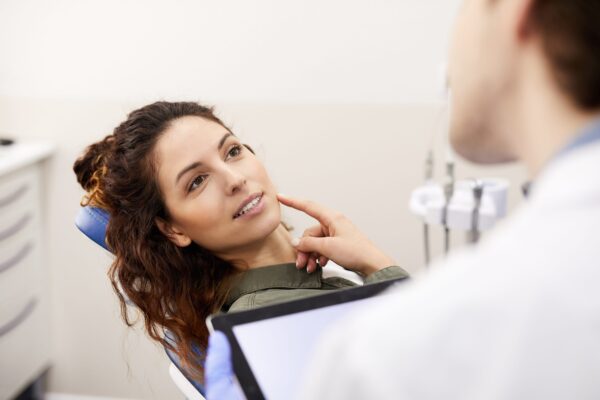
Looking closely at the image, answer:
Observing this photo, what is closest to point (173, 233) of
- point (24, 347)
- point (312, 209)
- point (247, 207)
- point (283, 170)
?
point (247, 207)

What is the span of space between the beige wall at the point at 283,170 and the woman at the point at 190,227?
0.72m

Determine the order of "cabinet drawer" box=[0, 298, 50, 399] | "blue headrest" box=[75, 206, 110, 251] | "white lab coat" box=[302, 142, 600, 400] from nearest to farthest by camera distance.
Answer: "white lab coat" box=[302, 142, 600, 400] < "blue headrest" box=[75, 206, 110, 251] < "cabinet drawer" box=[0, 298, 50, 399]

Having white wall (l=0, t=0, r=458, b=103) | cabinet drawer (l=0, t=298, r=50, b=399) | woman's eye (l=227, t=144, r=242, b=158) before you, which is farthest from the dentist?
cabinet drawer (l=0, t=298, r=50, b=399)

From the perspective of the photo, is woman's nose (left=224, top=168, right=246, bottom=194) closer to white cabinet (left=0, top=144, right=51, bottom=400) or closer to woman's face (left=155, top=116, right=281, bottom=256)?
woman's face (left=155, top=116, right=281, bottom=256)

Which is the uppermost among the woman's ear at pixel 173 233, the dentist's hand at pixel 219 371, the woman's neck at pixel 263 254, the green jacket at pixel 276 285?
the dentist's hand at pixel 219 371

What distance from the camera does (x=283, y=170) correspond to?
206 centimetres

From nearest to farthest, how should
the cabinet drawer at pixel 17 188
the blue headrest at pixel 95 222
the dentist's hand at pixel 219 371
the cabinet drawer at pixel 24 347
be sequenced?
the dentist's hand at pixel 219 371 < the blue headrest at pixel 95 222 < the cabinet drawer at pixel 17 188 < the cabinet drawer at pixel 24 347

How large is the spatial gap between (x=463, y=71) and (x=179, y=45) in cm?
156

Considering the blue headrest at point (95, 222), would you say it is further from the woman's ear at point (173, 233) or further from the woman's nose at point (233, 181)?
the woman's nose at point (233, 181)

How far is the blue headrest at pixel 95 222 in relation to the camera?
4.35 feet

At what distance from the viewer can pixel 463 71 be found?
23.8 inches

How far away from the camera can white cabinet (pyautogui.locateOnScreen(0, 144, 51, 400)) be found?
6.36ft

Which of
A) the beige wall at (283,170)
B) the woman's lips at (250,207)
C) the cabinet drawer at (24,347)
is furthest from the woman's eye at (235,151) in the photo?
the cabinet drawer at (24,347)

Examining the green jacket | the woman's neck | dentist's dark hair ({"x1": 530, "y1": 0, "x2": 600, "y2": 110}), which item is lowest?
the green jacket
